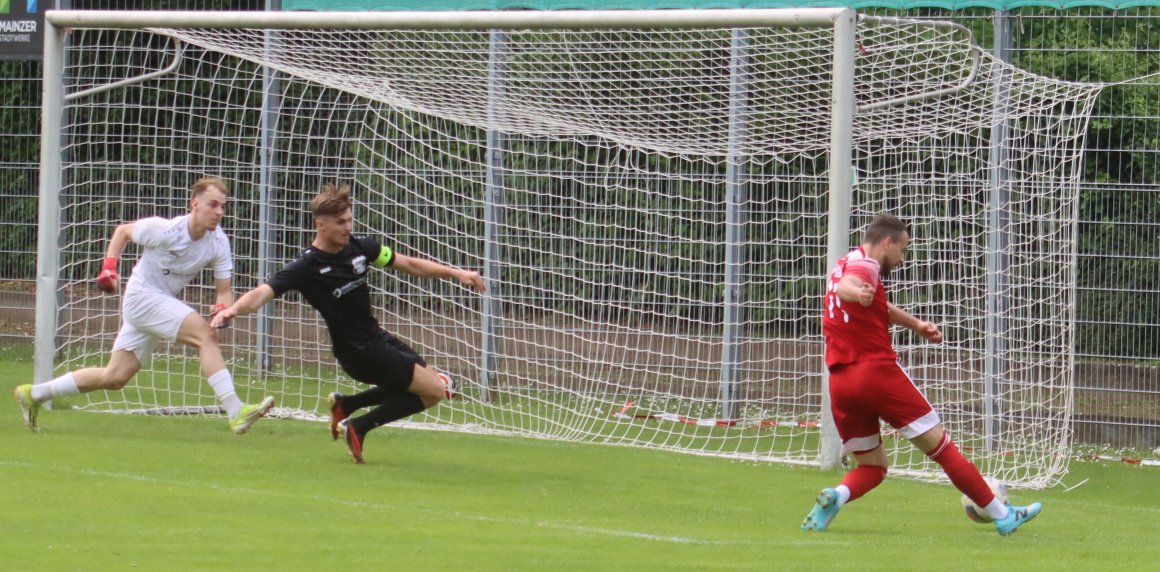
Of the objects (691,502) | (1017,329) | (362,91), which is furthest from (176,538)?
(1017,329)

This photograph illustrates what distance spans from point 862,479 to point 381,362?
328 centimetres

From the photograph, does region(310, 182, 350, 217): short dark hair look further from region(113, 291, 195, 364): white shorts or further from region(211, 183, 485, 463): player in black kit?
region(113, 291, 195, 364): white shorts

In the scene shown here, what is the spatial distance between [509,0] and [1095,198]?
5.60 metres

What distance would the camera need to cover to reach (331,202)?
9.76m

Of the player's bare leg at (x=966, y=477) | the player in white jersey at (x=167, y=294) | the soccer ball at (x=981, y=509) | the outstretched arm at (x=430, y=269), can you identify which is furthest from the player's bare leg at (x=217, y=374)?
the soccer ball at (x=981, y=509)

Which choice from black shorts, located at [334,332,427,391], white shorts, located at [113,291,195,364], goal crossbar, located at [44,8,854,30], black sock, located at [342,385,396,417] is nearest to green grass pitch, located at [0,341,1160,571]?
black sock, located at [342,385,396,417]

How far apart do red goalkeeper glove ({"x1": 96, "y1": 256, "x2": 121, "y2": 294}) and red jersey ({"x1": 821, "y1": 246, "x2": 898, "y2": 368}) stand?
4790mm

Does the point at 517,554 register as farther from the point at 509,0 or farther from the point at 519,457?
the point at 509,0

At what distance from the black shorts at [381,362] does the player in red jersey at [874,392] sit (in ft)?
9.75

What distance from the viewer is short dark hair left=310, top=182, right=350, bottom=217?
31.9 ft

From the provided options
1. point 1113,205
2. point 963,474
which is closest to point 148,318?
point 963,474

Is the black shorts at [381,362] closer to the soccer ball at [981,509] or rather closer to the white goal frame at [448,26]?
the white goal frame at [448,26]

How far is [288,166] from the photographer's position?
15344 mm

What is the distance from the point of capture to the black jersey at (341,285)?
9.83 m
